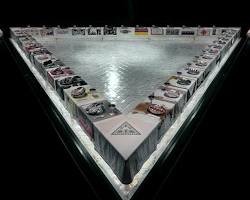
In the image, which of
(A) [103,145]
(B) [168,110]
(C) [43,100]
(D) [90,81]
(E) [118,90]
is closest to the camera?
(A) [103,145]

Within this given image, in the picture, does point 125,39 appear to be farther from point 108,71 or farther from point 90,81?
point 90,81
